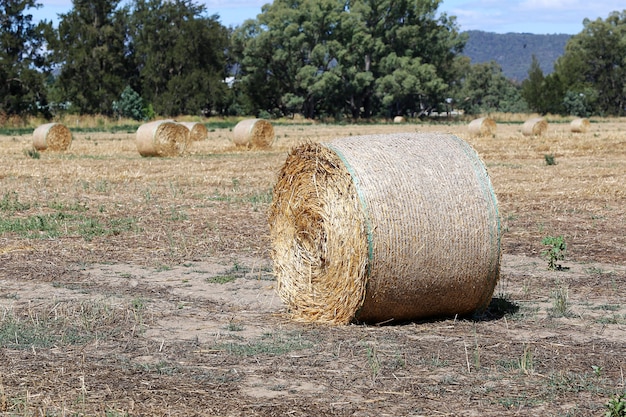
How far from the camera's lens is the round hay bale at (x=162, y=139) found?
90.1 feet

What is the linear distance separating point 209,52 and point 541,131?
37.8 m

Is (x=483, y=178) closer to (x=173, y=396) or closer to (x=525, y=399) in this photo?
(x=525, y=399)

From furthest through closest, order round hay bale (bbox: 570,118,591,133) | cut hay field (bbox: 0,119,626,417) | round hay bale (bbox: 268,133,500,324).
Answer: round hay bale (bbox: 570,118,591,133) → round hay bale (bbox: 268,133,500,324) → cut hay field (bbox: 0,119,626,417)

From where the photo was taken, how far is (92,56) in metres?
68.1

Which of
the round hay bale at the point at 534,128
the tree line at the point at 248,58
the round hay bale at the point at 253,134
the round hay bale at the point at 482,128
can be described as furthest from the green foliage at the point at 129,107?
the round hay bale at the point at 253,134

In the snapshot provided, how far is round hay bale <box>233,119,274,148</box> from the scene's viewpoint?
102 feet

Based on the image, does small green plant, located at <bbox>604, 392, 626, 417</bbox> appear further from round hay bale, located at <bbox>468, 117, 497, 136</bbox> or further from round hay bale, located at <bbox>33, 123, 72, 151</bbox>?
round hay bale, located at <bbox>468, 117, 497, 136</bbox>

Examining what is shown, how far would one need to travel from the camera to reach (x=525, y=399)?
5.85m

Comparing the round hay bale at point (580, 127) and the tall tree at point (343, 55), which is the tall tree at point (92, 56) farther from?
the round hay bale at point (580, 127)

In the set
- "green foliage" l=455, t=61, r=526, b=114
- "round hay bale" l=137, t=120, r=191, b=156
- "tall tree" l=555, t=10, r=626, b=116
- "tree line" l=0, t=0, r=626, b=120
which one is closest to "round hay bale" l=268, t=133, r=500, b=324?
"round hay bale" l=137, t=120, r=191, b=156

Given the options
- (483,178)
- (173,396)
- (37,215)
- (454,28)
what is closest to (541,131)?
(37,215)

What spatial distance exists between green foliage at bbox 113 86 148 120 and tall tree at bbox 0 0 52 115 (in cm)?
537

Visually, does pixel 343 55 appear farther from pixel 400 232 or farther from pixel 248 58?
pixel 400 232

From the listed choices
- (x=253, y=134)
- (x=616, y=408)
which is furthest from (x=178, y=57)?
(x=616, y=408)
